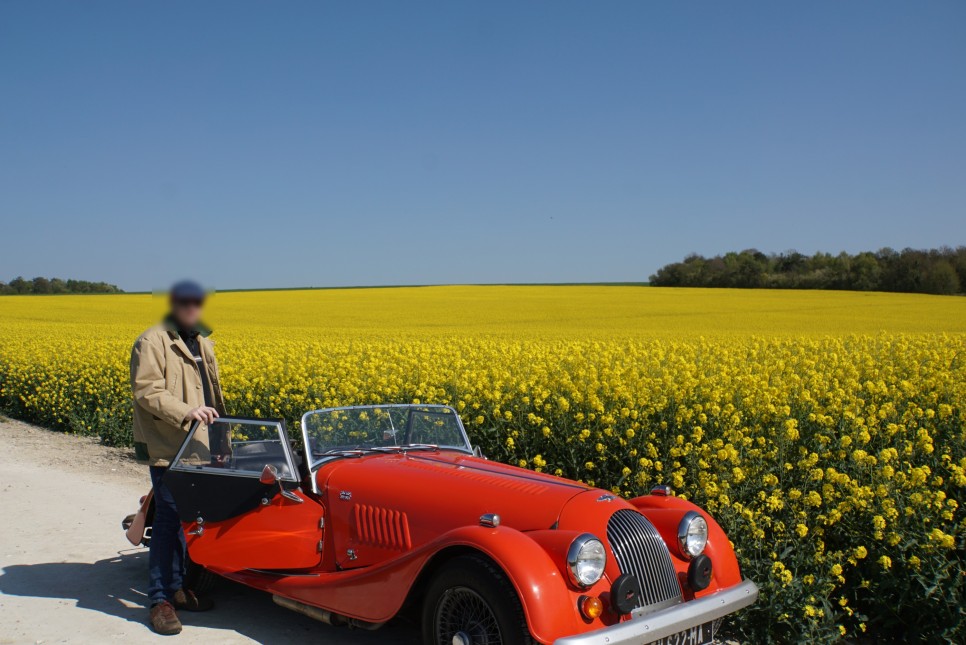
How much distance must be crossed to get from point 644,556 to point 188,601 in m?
2.93

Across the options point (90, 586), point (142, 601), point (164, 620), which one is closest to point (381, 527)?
point (164, 620)

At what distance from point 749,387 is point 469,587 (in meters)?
4.51

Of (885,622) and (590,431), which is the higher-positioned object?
(590,431)

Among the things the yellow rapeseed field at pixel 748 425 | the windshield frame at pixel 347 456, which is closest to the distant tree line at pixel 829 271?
the yellow rapeseed field at pixel 748 425

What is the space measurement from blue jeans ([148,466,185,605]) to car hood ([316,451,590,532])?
3.39ft

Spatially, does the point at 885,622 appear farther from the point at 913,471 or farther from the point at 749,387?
the point at 749,387

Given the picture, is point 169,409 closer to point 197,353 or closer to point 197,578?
point 197,353

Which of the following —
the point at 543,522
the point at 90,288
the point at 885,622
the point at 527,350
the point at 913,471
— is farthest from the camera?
the point at 90,288

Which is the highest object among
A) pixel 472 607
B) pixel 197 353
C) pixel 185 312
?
pixel 185 312

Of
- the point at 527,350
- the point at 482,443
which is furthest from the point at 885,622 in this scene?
the point at 527,350

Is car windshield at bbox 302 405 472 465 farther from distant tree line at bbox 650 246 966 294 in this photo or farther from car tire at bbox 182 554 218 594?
distant tree line at bbox 650 246 966 294

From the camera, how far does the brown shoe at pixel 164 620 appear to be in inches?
183

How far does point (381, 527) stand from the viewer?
436 centimetres

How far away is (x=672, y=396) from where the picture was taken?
712cm
